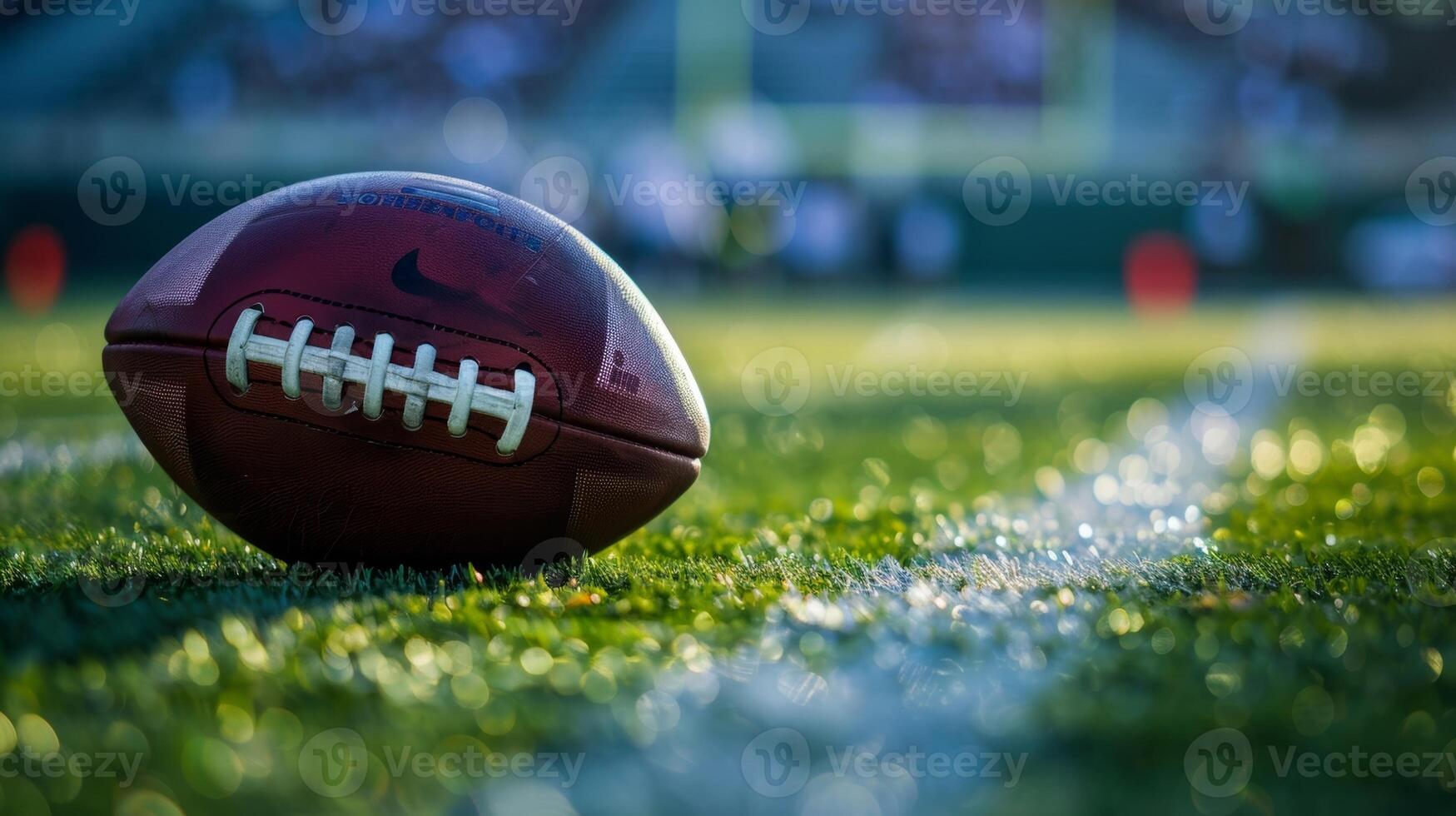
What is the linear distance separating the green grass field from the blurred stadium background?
1382cm

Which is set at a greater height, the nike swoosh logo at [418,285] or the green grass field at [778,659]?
the nike swoosh logo at [418,285]

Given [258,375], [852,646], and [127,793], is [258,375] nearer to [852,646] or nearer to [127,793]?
[127,793]

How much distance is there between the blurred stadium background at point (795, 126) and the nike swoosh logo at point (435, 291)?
14342 millimetres

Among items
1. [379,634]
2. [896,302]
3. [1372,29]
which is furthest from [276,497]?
[1372,29]

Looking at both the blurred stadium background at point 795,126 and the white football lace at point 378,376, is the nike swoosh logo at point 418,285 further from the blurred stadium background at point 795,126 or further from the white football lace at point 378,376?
the blurred stadium background at point 795,126

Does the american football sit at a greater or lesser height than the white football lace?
lesser

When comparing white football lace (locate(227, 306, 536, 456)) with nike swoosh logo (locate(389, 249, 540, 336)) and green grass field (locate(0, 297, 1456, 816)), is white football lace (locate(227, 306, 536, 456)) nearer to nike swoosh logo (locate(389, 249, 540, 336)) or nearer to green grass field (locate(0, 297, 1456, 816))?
nike swoosh logo (locate(389, 249, 540, 336))

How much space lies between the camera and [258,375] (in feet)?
6.91

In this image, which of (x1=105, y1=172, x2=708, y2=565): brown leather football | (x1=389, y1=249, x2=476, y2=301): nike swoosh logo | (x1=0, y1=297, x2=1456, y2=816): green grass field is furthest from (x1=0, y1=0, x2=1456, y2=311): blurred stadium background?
(x1=389, y1=249, x2=476, y2=301): nike swoosh logo

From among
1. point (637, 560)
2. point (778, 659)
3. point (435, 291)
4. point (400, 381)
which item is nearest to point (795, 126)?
point (637, 560)

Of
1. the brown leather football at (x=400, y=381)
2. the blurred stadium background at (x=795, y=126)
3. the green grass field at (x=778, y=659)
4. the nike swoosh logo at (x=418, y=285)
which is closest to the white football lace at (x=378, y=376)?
the brown leather football at (x=400, y=381)

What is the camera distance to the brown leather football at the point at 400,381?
2.09 metres

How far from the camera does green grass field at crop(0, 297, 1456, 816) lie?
4.67 ft

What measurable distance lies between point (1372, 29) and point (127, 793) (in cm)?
2226
